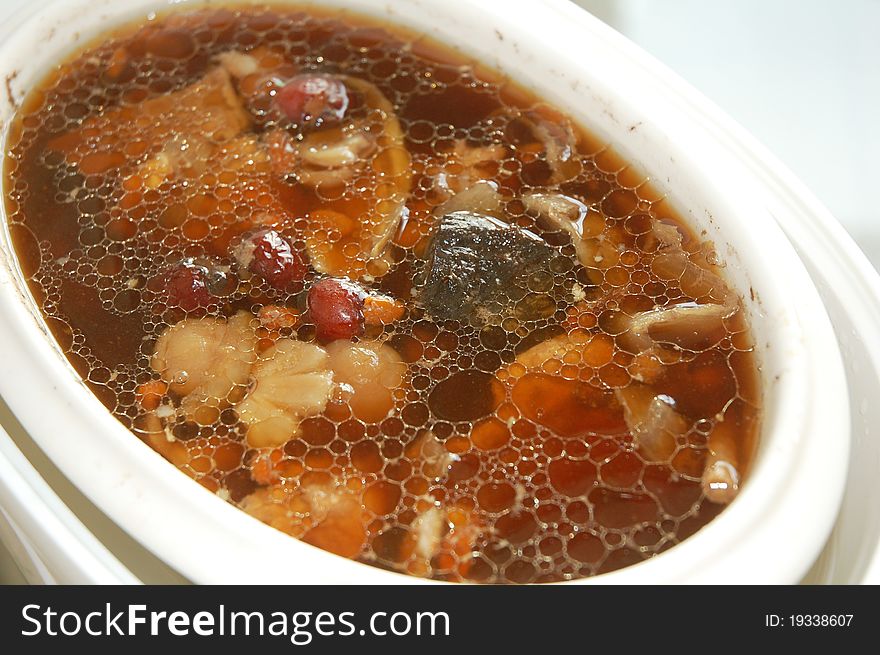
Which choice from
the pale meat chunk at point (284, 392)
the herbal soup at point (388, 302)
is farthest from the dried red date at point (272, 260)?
the pale meat chunk at point (284, 392)

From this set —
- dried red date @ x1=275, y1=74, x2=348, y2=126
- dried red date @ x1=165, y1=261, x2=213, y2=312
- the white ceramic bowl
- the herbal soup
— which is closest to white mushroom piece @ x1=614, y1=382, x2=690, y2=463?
the herbal soup

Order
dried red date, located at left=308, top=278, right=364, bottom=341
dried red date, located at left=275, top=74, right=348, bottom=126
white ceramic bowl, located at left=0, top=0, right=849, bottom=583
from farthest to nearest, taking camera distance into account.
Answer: dried red date, located at left=275, top=74, right=348, bottom=126 → dried red date, located at left=308, top=278, right=364, bottom=341 → white ceramic bowl, located at left=0, top=0, right=849, bottom=583

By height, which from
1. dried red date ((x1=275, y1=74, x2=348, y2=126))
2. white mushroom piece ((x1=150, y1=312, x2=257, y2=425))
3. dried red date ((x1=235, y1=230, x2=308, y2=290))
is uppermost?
dried red date ((x1=275, y1=74, x2=348, y2=126))

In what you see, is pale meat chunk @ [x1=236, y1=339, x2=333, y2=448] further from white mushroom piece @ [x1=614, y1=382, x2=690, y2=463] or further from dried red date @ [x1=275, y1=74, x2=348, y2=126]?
dried red date @ [x1=275, y1=74, x2=348, y2=126]

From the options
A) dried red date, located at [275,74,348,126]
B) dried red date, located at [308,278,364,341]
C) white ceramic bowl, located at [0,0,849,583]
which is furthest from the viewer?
dried red date, located at [275,74,348,126]

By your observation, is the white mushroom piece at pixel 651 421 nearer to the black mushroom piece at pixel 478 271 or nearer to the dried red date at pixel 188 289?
the black mushroom piece at pixel 478 271

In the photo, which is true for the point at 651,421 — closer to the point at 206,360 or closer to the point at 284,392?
the point at 284,392

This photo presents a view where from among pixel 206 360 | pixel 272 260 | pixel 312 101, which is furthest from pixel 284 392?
pixel 312 101

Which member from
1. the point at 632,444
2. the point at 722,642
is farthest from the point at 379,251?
the point at 722,642
